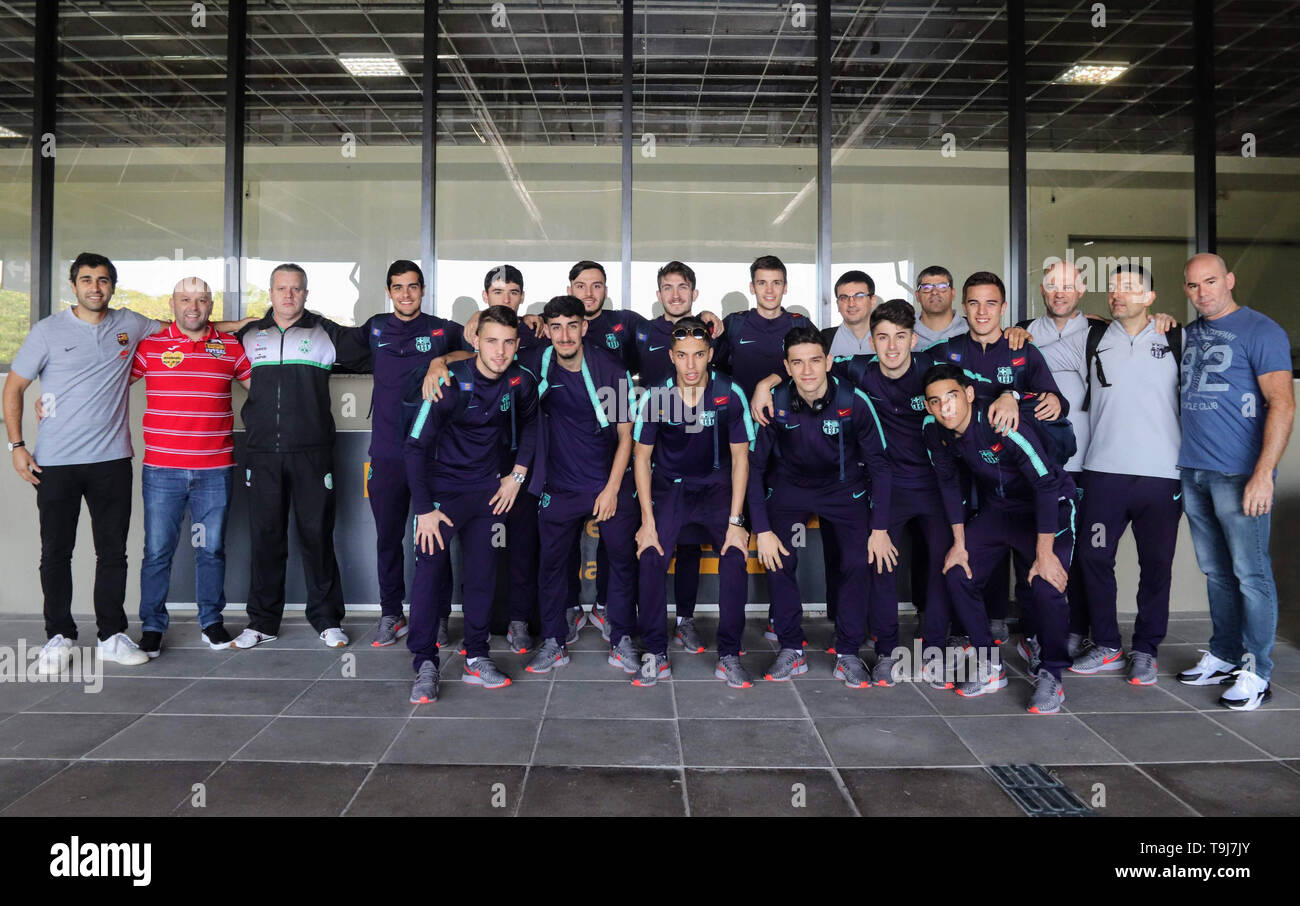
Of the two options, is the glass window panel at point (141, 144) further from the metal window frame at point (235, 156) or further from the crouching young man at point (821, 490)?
the crouching young man at point (821, 490)

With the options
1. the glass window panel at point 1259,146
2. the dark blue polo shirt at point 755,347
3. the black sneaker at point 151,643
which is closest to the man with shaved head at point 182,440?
the black sneaker at point 151,643

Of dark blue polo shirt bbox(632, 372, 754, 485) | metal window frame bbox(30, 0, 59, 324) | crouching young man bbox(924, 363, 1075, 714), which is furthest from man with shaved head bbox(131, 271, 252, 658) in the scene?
crouching young man bbox(924, 363, 1075, 714)

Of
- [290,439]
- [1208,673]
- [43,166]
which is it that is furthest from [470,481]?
[43,166]

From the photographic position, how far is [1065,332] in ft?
13.4

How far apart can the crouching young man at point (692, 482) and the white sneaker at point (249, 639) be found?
6.76 feet

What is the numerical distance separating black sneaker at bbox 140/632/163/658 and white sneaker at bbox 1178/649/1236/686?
4999 millimetres

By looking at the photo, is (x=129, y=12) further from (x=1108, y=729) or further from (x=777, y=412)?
(x=1108, y=729)

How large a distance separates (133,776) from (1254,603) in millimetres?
4460

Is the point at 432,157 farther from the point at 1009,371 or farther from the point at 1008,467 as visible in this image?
the point at 1008,467

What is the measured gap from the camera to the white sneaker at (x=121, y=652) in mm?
4082

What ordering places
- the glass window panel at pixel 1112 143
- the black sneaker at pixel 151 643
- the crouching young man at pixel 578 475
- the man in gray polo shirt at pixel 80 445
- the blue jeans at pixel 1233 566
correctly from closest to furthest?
the blue jeans at pixel 1233 566
the crouching young man at pixel 578 475
the man in gray polo shirt at pixel 80 445
the black sneaker at pixel 151 643
the glass window panel at pixel 1112 143

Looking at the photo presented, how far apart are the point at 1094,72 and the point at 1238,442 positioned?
178 inches

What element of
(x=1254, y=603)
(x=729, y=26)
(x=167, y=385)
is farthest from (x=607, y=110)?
(x=1254, y=603)

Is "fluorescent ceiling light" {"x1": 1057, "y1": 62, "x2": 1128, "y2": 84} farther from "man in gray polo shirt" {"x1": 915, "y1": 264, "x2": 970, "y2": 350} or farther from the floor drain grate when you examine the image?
the floor drain grate
